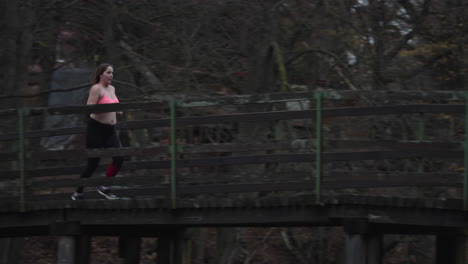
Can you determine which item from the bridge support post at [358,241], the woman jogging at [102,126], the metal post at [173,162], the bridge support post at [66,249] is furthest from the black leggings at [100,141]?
the bridge support post at [358,241]

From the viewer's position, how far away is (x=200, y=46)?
11844 millimetres

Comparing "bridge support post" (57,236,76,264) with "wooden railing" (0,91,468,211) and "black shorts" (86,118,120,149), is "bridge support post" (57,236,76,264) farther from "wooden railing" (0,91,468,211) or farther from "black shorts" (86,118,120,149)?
"black shorts" (86,118,120,149)

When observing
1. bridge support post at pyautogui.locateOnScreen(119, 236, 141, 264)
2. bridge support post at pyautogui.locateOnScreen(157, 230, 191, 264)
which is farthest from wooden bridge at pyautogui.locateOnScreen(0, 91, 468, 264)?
bridge support post at pyautogui.locateOnScreen(119, 236, 141, 264)

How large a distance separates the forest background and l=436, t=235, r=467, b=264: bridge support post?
3.65 m

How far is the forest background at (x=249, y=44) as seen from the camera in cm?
→ 1163

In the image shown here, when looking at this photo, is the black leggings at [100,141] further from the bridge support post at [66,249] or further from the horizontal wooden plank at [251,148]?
the bridge support post at [66,249]

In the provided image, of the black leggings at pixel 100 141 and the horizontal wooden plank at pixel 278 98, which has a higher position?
the horizontal wooden plank at pixel 278 98

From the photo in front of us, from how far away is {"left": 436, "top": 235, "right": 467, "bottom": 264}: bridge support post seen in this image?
325 inches

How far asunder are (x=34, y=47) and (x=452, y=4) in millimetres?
6786

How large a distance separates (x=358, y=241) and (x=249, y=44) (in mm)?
5625

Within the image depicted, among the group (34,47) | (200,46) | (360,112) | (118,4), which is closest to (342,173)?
(360,112)

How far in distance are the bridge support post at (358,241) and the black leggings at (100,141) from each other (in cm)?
236

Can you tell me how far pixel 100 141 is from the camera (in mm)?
7531

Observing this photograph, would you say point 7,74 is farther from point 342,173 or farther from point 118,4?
point 342,173
